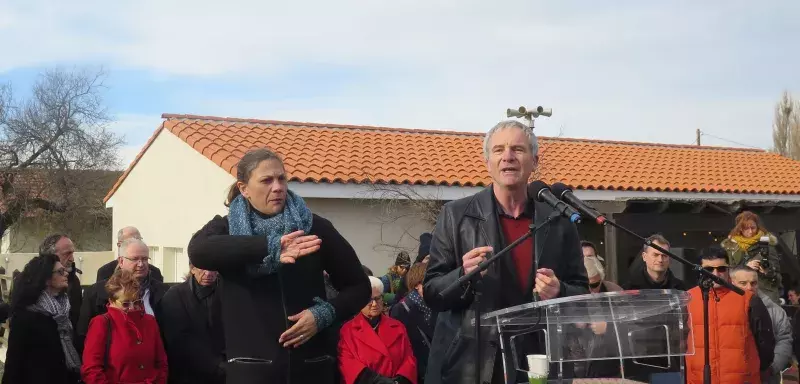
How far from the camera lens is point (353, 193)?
1428cm

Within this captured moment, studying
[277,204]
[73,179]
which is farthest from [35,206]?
[277,204]

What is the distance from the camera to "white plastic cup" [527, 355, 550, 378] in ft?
9.58

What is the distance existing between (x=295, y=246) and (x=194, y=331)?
243 centimetres

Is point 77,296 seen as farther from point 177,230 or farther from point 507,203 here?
point 177,230

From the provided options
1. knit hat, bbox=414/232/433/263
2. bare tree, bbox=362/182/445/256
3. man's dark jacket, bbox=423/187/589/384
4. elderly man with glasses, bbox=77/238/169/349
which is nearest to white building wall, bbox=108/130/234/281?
bare tree, bbox=362/182/445/256

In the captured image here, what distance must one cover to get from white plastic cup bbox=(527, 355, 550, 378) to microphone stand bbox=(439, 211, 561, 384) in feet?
1.02

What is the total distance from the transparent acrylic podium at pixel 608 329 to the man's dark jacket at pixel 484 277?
26cm

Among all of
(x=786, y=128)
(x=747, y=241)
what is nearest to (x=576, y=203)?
(x=747, y=241)

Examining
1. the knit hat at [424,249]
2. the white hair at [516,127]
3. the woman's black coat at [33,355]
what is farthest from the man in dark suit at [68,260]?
the white hair at [516,127]

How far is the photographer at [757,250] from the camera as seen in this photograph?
7.88 metres

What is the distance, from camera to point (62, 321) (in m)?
5.93

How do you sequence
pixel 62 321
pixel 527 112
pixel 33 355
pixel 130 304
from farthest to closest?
pixel 527 112, pixel 62 321, pixel 33 355, pixel 130 304

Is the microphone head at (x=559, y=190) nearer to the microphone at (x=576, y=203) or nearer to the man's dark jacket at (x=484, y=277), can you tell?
the microphone at (x=576, y=203)

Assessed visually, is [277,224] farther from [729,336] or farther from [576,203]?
[729,336]
